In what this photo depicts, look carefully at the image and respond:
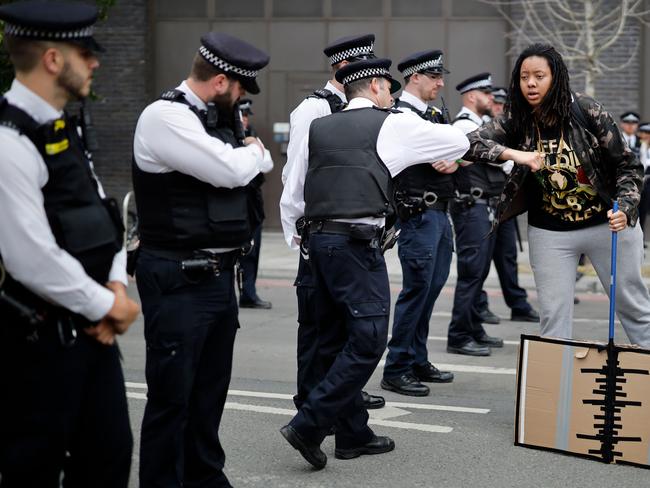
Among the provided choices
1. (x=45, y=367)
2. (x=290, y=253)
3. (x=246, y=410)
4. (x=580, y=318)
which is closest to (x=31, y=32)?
(x=45, y=367)

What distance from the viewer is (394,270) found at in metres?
13.8

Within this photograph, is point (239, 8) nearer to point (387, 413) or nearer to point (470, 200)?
point (470, 200)

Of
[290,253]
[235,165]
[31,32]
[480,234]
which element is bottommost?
[290,253]

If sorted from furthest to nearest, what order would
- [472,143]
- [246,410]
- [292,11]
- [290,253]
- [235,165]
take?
[292,11], [290,253], [246,410], [472,143], [235,165]

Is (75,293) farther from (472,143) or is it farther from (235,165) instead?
(472,143)

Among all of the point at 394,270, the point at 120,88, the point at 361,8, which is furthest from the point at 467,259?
the point at 120,88

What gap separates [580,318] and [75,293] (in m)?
7.74

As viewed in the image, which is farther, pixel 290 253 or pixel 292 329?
Answer: pixel 290 253

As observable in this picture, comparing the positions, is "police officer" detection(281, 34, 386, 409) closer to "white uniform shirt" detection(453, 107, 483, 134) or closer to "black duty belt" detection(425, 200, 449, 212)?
"black duty belt" detection(425, 200, 449, 212)

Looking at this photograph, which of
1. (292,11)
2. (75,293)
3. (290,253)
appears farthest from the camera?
(292,11)

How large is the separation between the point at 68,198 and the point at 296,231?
270 cm

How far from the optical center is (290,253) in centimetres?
1578

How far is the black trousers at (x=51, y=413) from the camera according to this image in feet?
11.0

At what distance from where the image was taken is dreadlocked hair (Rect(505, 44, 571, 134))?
5.75 metres
